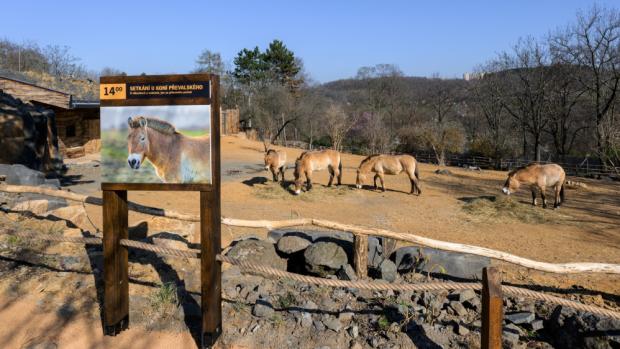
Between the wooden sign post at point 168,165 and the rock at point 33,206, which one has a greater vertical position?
the wooden sign post at point 168,165

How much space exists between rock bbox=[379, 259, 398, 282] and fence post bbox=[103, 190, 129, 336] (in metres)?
2.69

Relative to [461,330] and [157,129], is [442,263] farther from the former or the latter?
[157,129]

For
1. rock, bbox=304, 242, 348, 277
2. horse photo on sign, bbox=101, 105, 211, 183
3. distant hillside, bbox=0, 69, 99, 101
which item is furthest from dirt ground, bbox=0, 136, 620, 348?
distant hillside, bbox=0, 69, 99, 101

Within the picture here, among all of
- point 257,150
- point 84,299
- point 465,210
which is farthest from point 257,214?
point 257,150

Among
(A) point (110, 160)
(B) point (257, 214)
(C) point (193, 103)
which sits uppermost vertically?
(C) point (193, 103)

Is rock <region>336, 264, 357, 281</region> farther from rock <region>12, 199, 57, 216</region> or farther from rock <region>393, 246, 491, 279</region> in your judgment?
rock <region>12, 199, 57, 216</region>

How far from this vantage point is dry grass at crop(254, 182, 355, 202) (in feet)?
45.0

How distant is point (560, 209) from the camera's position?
489 inches

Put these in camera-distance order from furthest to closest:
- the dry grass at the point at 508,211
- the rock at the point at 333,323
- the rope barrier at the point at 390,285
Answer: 1. the dry grass at the point at 508,211
2. the rock at the point at 333,323
3. the rope barrier at the point at 390,285

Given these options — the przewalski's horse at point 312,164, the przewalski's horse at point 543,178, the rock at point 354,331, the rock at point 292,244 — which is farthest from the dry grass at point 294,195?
the rock at point 354,331

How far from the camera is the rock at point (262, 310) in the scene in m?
4.36

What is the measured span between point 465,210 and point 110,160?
987cm

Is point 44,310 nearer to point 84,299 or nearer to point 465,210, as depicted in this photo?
point 84,299

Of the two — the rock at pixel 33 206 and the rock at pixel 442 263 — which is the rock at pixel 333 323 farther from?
the rock at pixel 33 206
